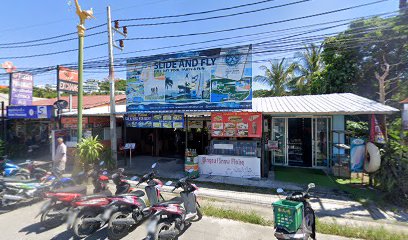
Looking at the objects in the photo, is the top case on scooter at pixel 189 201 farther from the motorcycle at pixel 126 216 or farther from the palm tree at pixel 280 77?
the palm tree at pixel 280 77

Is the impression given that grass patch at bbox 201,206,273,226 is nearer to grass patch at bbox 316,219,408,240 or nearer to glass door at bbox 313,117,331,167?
grass patch at bbox 316,219,408,240

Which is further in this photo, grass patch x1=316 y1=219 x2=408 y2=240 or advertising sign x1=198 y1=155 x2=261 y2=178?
advertising sign x1=198 y1=155 x2=261 y2=178

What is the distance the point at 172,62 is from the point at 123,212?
7.15 m

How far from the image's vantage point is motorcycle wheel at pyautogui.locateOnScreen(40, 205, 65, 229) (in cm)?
504

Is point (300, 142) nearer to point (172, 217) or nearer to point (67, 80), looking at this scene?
point (172, 217)

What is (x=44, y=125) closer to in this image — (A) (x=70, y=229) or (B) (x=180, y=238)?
(A) (x=70, y=229)

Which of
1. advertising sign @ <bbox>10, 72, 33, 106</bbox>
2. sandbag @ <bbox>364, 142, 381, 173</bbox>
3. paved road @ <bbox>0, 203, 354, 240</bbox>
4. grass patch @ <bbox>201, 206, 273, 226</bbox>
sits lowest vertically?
paved road @ <bbox>0, 203, 354, 240</bbox>

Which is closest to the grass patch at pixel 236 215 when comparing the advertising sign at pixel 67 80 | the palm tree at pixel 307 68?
the advertising sign at pixel 67 80

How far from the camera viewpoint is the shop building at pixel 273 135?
28.8ft

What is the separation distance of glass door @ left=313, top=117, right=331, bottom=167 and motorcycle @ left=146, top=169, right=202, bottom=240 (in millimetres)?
7811

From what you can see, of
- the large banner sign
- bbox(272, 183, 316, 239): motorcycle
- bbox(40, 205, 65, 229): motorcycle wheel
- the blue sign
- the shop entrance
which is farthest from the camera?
the blue sign

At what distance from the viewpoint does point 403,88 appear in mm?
16375

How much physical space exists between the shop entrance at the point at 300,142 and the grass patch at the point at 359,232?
6.26 meters

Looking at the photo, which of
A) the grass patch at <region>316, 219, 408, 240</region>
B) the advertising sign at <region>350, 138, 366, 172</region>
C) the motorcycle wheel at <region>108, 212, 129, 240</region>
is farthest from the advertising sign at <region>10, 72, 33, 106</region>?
the advertising sign at <region>350, 138, 366, 172</region>
